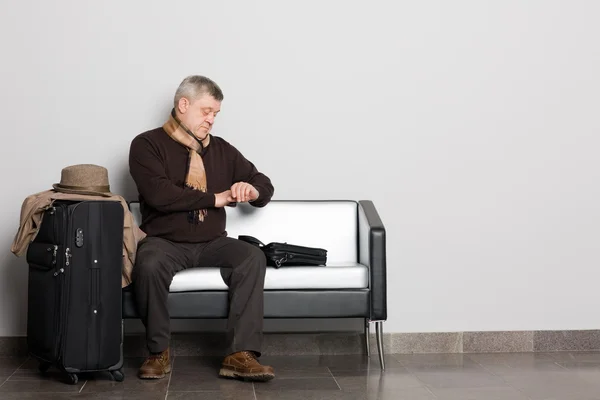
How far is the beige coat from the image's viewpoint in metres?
3.62

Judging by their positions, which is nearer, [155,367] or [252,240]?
[155,367]

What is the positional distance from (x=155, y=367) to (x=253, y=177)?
3.19ft

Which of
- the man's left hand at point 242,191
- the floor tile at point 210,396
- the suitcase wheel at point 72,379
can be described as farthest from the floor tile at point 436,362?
the suitcase wheel at point 72,379

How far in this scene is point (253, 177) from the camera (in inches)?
162

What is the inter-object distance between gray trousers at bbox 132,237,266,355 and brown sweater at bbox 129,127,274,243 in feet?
0.55

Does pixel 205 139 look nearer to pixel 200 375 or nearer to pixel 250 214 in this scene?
pixel 250 214

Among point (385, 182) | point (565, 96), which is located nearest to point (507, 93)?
point (565, 96)

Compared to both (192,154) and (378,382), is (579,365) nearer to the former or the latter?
(378,382)

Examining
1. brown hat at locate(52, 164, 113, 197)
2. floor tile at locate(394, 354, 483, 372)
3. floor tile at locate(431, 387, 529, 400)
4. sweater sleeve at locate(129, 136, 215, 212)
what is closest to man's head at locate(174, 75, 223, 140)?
sweater sleeve at locate(129, 136, 215, 212)

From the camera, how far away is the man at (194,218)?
3637mm

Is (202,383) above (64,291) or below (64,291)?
below

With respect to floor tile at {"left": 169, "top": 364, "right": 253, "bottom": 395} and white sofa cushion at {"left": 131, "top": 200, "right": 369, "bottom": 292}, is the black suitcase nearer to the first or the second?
floor tile at {"left": 169, "top": 364, "right": 253, "bottom": 395}

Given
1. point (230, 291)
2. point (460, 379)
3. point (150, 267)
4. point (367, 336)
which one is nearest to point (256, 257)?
point (230, 291)

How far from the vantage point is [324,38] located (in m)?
4.41
